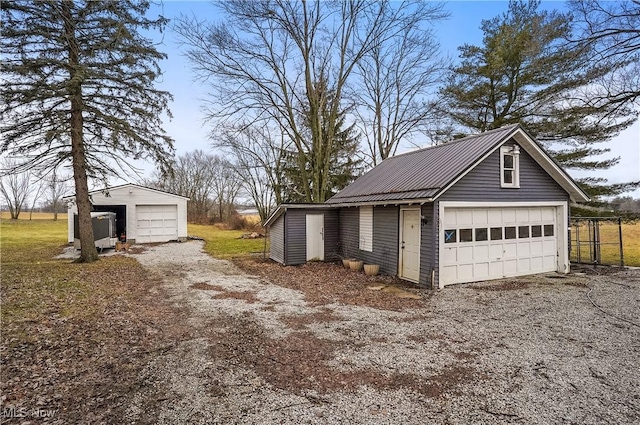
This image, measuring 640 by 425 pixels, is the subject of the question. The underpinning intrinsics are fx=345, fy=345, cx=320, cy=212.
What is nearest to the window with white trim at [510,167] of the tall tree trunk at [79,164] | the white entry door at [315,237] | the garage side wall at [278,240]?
the white entry door at [315,237]

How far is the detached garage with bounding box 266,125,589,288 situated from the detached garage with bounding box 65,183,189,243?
46.7ft

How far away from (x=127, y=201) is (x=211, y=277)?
1330cm

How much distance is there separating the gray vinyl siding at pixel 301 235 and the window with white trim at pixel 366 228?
193 cm

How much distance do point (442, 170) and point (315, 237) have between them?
20.3 ft

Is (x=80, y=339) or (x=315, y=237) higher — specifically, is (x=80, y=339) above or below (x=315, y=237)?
below

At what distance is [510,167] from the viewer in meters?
10.7

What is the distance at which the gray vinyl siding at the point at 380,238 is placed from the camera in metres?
11.2

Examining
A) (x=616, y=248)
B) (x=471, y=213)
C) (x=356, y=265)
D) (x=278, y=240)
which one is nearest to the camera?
(x=471, y=213)

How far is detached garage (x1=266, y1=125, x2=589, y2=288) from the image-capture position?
970cm

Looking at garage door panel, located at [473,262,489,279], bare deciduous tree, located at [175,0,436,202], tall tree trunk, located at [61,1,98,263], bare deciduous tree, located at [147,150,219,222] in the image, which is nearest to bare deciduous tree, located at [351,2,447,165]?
bare deciduous tree, located at [175,0,436,202]

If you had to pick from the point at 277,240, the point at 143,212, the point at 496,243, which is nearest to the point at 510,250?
the point at 496,243

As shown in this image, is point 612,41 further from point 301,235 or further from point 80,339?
point 80,339

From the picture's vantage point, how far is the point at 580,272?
38.7 ft

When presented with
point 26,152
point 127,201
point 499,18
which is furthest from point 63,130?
point 499,18
